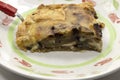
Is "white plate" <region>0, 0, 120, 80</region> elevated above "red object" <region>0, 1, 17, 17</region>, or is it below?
below

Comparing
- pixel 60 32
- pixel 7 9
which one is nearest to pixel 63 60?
pixel 60 32

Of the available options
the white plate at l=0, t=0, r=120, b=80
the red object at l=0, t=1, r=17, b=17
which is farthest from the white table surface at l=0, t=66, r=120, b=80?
the red object at l=0, t=1, r=17, b=17

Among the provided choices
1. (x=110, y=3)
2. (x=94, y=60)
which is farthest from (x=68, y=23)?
(x=110, y=3)

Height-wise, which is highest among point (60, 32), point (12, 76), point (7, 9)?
point (7, 9)

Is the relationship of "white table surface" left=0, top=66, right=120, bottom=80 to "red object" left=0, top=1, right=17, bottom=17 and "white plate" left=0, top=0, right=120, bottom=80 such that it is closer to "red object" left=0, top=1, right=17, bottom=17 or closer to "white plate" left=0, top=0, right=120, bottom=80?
"white plate" left=0, top=0, right=120, bottom=80

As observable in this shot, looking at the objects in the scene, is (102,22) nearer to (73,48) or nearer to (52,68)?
(73,48)

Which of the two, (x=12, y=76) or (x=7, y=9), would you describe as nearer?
(x=12, y=76)

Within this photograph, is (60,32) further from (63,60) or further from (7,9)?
(7,9)
